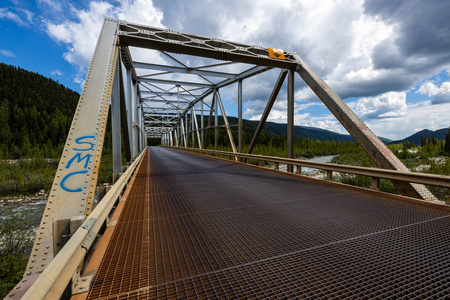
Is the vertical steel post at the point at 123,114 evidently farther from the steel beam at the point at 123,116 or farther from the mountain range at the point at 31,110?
the mountain range at the point at 31,110

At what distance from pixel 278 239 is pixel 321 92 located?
6.63 metres

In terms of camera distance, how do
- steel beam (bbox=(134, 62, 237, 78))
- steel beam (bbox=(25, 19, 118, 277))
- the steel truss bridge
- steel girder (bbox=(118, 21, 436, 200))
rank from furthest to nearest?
steel beam (bbox=(134, 62, 237, 78)) < steel girder (bbox=(118, 21, 436, 200)) < steel beam (bbox=(25, 19, 118, 277)) < the steel truss bridge

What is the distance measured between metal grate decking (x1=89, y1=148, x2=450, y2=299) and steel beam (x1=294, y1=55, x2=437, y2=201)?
566 millimetres

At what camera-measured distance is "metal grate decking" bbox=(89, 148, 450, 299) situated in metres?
1.90

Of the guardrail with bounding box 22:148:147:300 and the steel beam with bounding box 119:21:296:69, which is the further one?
the steel beam with bounding box 119:21:296:69

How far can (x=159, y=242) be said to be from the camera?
2.78m

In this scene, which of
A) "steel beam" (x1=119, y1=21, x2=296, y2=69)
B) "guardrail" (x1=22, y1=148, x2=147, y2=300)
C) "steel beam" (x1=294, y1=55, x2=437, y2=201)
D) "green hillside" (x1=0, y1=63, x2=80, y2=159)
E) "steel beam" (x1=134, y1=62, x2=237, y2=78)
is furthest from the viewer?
"green hillside" (x1=0, y1=63, x2=80, y2=159)

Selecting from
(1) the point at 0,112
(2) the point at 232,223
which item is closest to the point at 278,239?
(2) the point at 232,223

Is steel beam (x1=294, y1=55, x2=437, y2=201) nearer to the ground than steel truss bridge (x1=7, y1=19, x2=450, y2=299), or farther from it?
farther from it

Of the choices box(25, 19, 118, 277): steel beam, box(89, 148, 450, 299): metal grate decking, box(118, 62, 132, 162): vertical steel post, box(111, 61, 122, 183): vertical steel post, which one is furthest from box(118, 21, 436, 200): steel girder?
box(25, 19, 118, 277): steel beam

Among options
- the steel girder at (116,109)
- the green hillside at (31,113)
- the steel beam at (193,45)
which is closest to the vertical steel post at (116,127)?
the steel girder at (116,109)

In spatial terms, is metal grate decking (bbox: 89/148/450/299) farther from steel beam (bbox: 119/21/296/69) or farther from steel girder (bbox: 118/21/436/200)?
steel beam (bbox: 119/21/296/69)

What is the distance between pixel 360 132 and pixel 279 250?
528 cm

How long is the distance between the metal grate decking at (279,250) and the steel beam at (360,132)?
566 mm
